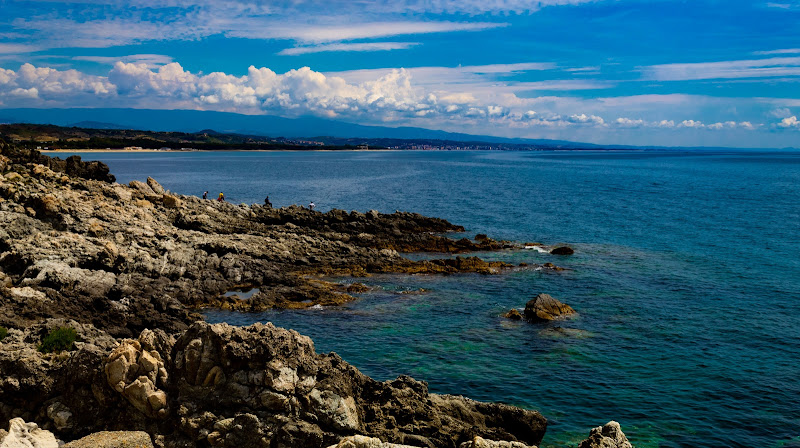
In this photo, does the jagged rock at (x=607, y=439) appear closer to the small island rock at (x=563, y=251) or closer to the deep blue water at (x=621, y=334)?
the deep blue water at (x=621, y=334)

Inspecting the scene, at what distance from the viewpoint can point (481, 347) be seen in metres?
29.1

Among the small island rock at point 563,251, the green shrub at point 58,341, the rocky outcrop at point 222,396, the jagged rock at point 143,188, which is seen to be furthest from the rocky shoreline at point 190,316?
the small island rock at point 563,251

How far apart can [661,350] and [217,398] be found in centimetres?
2251

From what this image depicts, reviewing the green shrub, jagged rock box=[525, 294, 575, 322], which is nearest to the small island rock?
jagged rock box=[525, 294, 575, 322]

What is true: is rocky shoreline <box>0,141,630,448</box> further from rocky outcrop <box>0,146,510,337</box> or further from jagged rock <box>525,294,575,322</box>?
jagged rock <box>525,294,575,322</box>

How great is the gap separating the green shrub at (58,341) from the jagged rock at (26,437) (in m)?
5.33

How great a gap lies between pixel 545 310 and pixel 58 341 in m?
24.6

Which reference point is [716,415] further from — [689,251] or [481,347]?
[689,251]

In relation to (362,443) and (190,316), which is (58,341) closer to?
(190,316)

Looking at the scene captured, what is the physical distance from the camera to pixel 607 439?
15.2 metres

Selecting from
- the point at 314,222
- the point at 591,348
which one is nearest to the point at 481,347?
the point at 591,348

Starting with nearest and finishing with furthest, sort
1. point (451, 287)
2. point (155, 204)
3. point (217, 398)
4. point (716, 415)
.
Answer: point (217, 398), point (716, 415), point (451, 287), point (155, 204)

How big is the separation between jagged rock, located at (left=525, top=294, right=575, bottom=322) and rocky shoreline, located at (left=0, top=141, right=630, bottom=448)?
11076 mm

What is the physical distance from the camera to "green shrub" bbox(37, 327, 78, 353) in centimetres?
2038
